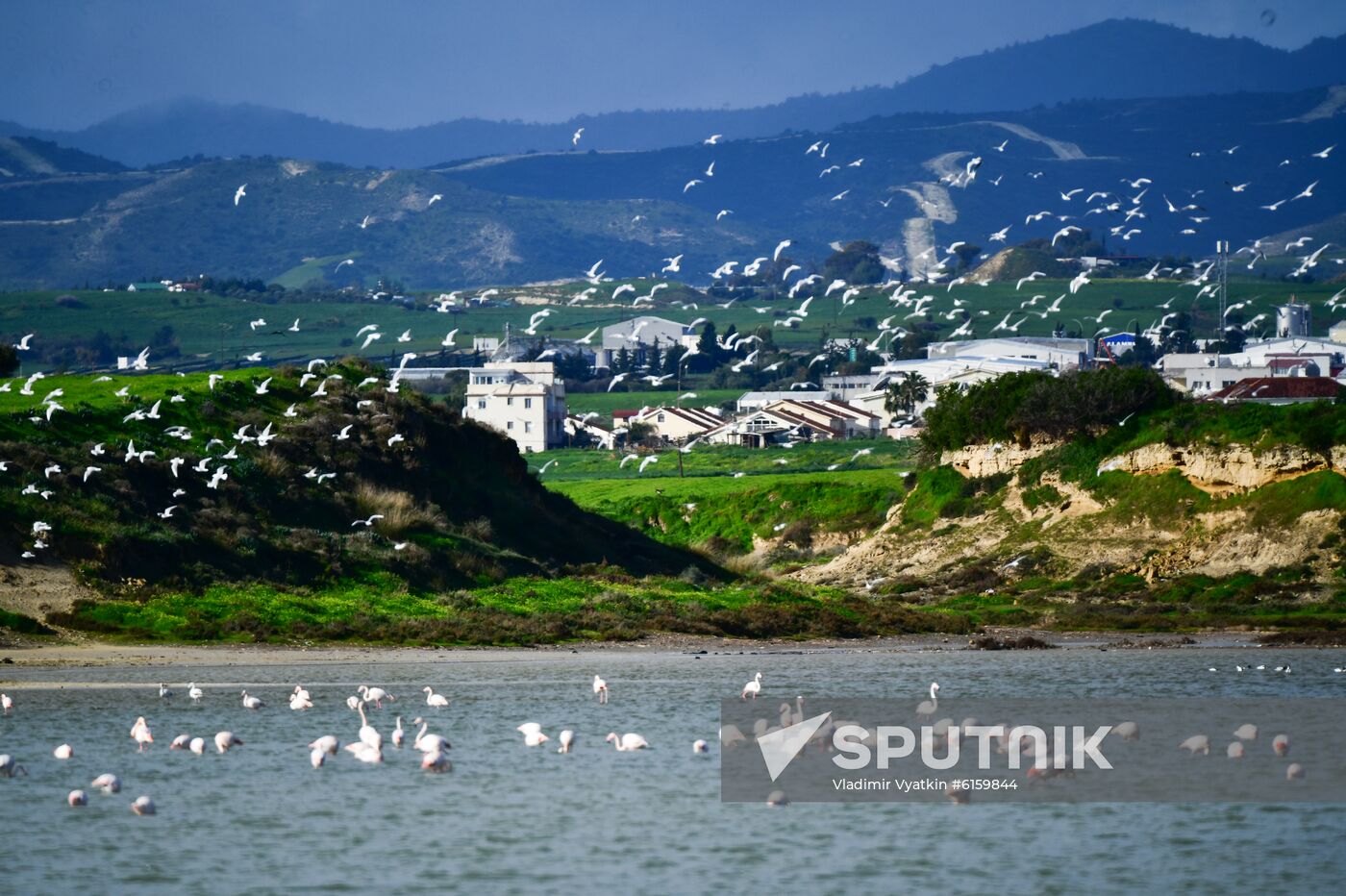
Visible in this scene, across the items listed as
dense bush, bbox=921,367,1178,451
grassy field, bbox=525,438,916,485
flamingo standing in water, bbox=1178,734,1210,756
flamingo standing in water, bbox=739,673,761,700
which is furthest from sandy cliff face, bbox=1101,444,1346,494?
grassy field, bbox=525,438,916,485

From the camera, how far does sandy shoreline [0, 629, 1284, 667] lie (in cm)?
3759

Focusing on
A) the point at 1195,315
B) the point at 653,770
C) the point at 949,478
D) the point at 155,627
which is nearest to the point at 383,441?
the point at 155,627

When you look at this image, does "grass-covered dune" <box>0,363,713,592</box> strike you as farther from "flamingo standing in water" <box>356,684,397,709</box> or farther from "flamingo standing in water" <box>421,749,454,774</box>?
"flamingo standing in water" <box>421,749,454,774</box>

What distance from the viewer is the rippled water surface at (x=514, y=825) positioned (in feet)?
68.8

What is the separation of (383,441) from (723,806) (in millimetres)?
30614

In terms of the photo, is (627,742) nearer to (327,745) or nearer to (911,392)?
(327,745)

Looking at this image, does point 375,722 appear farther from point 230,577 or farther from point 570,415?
point 570,415

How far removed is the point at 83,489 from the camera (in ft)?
145

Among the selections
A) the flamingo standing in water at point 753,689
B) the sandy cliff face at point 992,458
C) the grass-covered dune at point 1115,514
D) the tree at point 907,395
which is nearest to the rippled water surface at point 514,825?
the flamingo standing in water at point 753,689

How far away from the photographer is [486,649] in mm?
42531

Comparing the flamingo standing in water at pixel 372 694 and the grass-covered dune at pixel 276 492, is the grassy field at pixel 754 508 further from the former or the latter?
the flamingo standing in water at pixel 372 694

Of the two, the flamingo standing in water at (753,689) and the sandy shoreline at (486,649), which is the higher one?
the sandy shoreline at (486,649)

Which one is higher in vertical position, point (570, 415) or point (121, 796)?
point (570, 415)

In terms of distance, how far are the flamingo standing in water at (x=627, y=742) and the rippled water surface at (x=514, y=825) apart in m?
0.16
